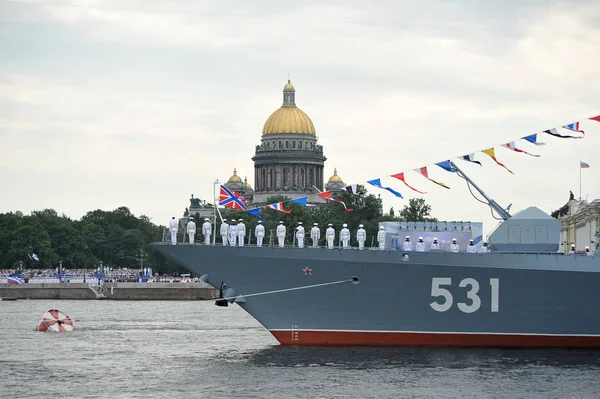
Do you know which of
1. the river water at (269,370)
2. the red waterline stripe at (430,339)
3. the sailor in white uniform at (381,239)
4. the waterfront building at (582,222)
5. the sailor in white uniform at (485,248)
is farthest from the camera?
→ the waterfront building at (582,222)

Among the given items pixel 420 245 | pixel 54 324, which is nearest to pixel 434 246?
pixel 420 245

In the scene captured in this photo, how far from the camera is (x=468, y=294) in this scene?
4116 cm

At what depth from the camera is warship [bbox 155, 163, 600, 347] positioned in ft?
135

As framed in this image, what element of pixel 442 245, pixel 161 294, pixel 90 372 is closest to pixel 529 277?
pixel 442 245

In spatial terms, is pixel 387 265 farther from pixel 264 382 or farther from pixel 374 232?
pixel 374 232

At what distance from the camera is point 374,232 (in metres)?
98.2

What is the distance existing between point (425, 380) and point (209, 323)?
27002 millimetres

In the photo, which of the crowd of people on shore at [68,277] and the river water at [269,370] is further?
the crowd of people on shore at [68,277]

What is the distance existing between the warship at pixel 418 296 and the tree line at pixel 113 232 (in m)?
56.1

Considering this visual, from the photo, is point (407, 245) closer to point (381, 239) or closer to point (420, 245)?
point (420, 245)

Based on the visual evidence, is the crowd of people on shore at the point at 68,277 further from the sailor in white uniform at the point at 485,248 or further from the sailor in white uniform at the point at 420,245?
the sailor in white uniform at the point at 420,245

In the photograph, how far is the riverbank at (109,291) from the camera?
318 ft

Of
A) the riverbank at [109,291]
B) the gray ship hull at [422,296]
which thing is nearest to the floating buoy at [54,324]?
the gray ship hull at [422,296]

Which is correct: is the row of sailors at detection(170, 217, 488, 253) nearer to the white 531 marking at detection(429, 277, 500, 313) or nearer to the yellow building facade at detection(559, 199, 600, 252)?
the white 531 marking at detection(429, 277, 500, 313)
